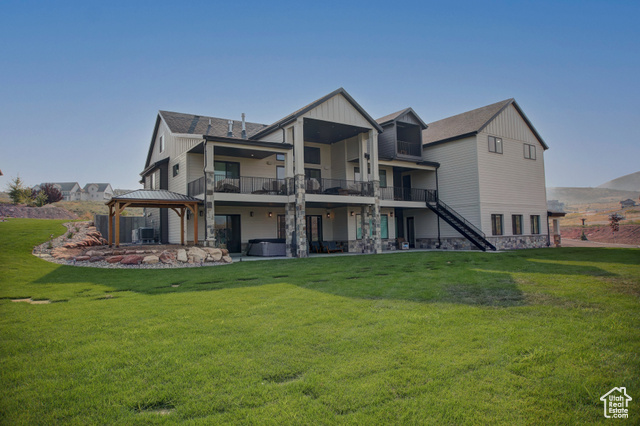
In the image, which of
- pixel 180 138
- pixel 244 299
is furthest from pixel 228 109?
pixel 244 299

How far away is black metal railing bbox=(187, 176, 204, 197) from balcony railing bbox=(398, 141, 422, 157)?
40.6 ft

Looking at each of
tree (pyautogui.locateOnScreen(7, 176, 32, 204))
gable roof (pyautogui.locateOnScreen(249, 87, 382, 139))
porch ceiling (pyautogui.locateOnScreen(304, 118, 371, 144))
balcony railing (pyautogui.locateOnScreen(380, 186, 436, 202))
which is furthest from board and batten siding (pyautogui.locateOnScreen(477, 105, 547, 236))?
tree (pyautogui.locateOnScreen(7, 176, 32, 204))

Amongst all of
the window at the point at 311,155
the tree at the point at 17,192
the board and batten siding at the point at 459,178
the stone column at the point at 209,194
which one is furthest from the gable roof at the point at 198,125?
the tree at the point at 17,192

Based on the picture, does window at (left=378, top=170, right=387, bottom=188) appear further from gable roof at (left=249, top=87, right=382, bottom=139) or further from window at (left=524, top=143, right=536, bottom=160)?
window at (left=524, top=143, right=536, bottom=160)

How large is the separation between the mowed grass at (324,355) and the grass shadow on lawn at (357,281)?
0.44ft

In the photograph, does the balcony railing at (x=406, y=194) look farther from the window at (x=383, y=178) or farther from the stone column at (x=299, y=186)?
the stone column at (x=299, y=186)

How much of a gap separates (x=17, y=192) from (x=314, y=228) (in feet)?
103

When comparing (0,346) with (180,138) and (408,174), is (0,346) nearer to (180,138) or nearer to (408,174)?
(180,138)

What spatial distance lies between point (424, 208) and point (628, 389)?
2086 centimetres

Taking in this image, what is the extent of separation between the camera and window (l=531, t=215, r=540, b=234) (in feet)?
79.4

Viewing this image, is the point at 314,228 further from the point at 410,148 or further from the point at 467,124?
the point at 467,124

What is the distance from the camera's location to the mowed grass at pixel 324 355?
109 inches

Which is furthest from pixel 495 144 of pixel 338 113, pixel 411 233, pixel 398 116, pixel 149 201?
pixel 149 201

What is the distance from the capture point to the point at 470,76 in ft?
61.9
